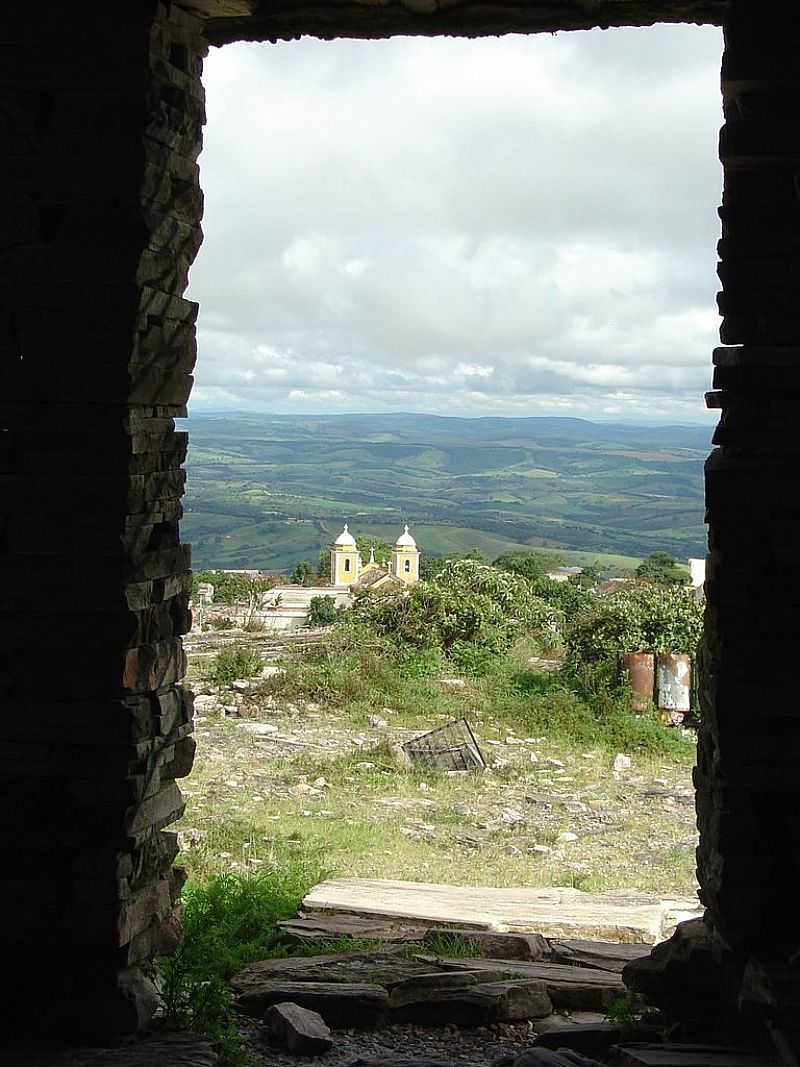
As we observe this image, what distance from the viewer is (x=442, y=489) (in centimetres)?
7138

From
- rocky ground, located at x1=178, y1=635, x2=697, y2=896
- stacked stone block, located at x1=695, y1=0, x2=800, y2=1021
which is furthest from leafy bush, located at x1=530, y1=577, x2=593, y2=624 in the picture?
stacked stone block, located at x1=695, y1=0, x2=800, y2=1021

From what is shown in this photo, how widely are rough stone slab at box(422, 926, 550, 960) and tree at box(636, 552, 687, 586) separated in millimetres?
8377

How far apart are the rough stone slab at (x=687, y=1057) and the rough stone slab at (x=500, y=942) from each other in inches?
53.5

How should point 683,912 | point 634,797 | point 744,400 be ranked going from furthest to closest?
point 634,797
point 683,912
point 744,400

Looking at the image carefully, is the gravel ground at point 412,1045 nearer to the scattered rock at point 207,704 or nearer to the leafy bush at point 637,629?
the scattered rock at point 207,704

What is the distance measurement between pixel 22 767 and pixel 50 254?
1733 millimetres

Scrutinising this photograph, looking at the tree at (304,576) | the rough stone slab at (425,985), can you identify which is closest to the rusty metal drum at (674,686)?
the rough stone slab at (425,985)

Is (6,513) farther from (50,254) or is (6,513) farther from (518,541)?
(518,541)

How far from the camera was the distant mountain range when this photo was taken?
1698 inches

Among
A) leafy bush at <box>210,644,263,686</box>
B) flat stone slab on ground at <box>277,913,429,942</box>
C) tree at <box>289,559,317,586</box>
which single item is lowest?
flat stone slab on ground at <box>277,913,429,942</box>

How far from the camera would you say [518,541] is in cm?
4653

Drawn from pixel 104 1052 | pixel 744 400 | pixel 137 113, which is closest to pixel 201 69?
pixel 137 113

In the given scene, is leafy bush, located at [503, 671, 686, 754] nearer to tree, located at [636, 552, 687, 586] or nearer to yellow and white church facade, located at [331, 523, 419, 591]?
tree, located at [636, 552, 687, 586]

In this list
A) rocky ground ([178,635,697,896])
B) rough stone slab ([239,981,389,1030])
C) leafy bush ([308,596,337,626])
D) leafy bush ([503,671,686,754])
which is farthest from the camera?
leafy bush ([308,596,337,626])
